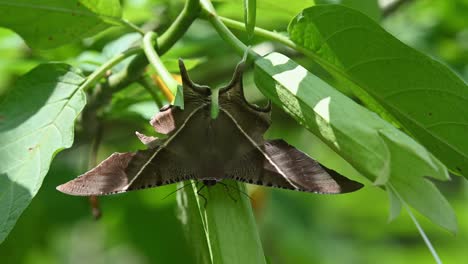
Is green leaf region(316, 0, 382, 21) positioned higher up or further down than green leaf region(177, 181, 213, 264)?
higher up

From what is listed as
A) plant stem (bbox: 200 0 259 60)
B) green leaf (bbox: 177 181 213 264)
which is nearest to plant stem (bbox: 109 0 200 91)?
plant stem (bbox: 200 0 259 60)

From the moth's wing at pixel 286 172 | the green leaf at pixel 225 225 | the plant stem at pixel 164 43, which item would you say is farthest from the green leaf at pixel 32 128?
the moth's wing at pixel 286 172

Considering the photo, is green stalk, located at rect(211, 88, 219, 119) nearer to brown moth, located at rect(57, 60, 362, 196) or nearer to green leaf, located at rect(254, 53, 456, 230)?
brown moth, located at rect(57, 60, 362, 196)

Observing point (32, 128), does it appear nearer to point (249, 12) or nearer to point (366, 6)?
point (249, 12)

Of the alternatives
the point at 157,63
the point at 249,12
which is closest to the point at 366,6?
the point at 249,12

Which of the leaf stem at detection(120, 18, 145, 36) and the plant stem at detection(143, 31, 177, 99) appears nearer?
the plant stem at detection(143, 31, 177, 99)

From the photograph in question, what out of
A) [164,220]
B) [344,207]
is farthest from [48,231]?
[344,207]
